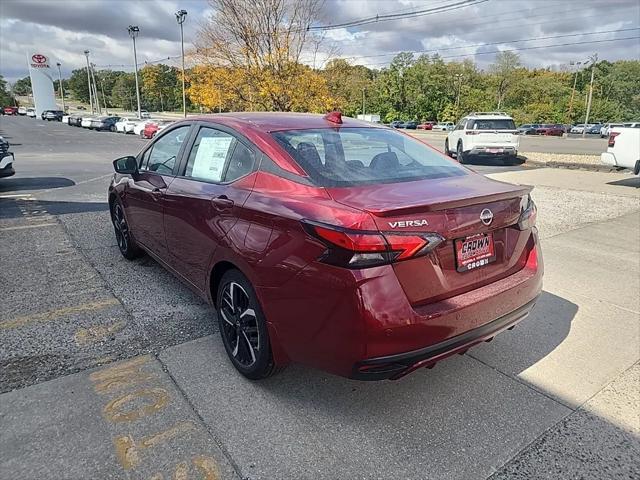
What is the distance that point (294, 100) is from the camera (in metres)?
21.8

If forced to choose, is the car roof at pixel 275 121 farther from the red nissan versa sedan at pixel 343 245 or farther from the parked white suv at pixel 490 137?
the parked white suv at pixel 490 137

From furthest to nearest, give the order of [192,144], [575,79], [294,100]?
[575,79] → [294,100] → [192,144]

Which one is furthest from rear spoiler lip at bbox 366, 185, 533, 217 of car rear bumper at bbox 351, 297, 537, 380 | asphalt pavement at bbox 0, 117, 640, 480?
asphalt pavement at bbox 0, 117, 640, 480

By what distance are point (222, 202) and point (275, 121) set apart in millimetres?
750

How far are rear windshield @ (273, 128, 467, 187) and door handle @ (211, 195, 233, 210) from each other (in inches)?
18.4

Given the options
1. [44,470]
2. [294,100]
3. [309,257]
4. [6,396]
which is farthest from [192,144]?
[294,100]

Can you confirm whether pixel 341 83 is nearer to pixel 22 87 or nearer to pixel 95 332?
pixel 95 332

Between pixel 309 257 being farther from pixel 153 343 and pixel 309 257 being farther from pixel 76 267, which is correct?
pixel 76 267

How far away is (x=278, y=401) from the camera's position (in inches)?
100.0

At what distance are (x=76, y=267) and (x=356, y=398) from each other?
3497 millimetres

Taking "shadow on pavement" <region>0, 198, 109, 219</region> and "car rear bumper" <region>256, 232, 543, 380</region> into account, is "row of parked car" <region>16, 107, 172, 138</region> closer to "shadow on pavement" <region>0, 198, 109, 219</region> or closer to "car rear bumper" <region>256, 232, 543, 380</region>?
"shadow on pavement" <region>0, 198, 109, 219</region>

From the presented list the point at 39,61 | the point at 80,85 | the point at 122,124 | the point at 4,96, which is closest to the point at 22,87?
the point at 80,85

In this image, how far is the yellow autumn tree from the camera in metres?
20.5

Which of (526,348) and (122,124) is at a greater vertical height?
(122,124)
